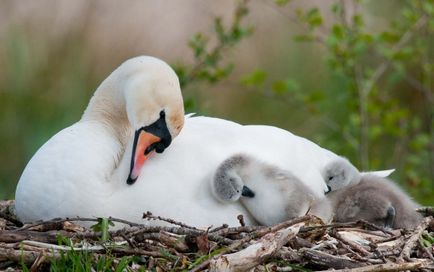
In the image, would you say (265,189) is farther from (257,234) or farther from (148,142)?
(148,142)

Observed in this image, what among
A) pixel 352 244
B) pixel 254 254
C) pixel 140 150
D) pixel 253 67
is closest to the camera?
pixel 254 254

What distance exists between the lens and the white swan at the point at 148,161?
6.76 metres

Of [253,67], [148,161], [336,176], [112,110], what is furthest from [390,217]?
[253,67]

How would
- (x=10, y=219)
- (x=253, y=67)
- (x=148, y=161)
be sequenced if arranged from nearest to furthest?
(x=148, y=161)
(x=10, y=219)
(x=253, y=67)

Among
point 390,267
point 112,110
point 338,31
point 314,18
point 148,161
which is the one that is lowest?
point 390,267

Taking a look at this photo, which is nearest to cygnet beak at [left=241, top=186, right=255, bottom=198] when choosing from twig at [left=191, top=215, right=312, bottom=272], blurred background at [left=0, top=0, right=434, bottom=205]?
twig at [left=191, top=215, right=312, bottom=272]

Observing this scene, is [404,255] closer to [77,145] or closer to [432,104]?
[77,145]

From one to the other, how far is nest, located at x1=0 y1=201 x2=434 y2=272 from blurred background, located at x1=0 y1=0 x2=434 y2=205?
367cm

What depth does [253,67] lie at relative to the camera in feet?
42.0

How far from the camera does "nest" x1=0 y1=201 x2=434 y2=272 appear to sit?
6.04 metres

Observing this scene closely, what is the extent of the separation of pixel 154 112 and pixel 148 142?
196 millimetres

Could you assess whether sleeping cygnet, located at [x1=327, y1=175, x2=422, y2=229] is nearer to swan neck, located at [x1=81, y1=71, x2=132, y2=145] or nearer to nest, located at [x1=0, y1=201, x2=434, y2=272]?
nest, located at [x1=0, y1=201, x2=434, y2=272]

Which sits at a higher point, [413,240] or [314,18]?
[314,18]

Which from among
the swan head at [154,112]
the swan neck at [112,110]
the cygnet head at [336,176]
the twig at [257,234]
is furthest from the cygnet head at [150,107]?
the cygnet head at [336,176]
